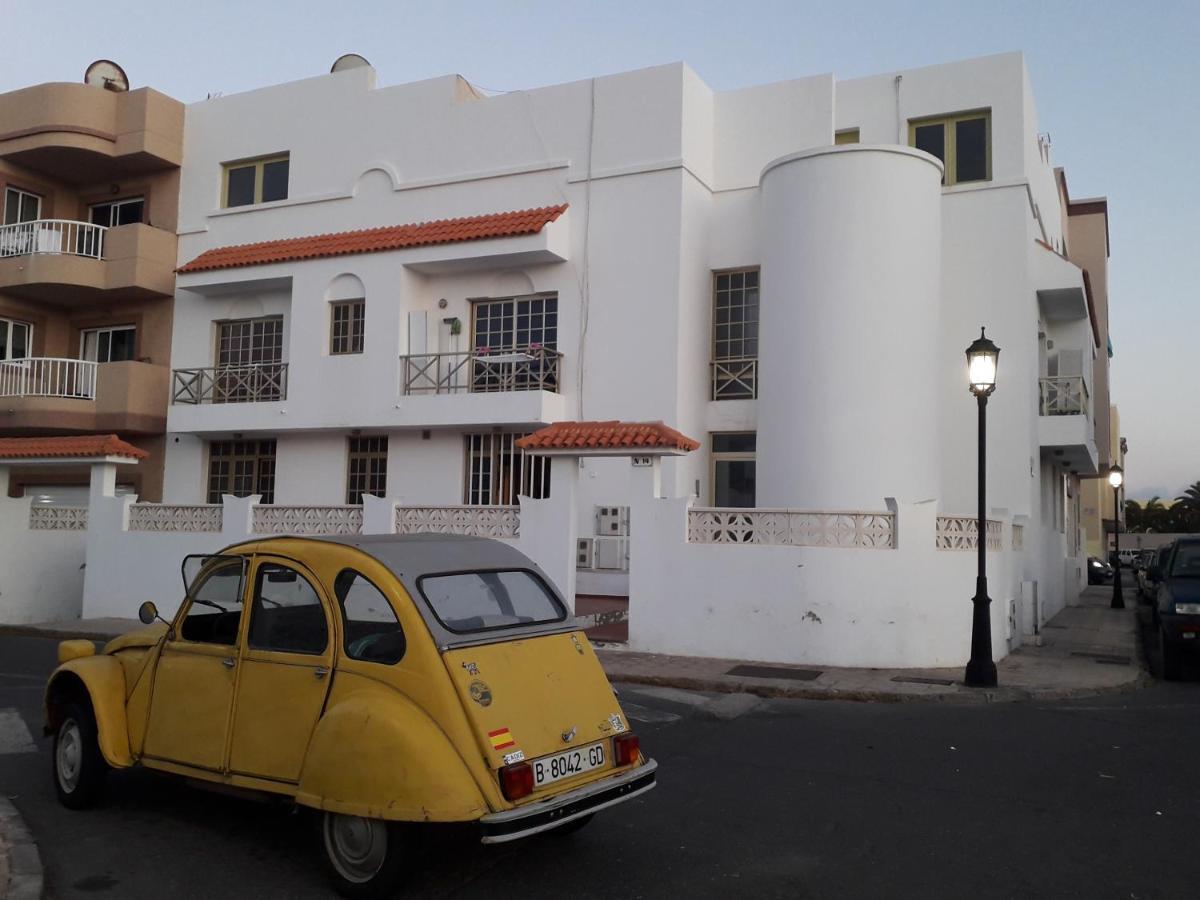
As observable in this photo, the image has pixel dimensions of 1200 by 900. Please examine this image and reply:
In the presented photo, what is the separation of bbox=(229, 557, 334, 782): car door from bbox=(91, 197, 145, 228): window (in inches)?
810

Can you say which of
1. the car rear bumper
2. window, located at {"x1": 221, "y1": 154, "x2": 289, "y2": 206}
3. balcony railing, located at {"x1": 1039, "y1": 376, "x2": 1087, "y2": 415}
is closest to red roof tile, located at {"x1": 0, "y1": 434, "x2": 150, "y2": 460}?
window, located at {"x1": 221, "y1": 154, "x2": 289, "y2": 206}

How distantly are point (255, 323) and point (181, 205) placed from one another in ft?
11.6

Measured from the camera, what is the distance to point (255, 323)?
21.9 meters

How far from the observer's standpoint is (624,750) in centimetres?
Answer: 561

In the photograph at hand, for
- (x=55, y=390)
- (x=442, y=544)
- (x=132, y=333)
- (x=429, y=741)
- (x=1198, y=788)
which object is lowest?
(x=1198, y=788)

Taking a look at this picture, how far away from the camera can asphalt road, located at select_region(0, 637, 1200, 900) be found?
5.26 metres

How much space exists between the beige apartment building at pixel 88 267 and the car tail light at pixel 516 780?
1902 centimetres

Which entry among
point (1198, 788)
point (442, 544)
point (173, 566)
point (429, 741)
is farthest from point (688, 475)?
point (429, 741)

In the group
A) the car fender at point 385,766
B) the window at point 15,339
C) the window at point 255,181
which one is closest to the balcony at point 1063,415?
the window at point 255,181

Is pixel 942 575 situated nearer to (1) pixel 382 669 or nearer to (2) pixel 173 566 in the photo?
(1) pixel 382 669

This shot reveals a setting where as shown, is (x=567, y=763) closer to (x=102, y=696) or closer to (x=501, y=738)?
(x=501, y=738)

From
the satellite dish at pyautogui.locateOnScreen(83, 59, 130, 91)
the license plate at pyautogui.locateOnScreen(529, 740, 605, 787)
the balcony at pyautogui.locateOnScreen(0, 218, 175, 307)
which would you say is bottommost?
the license plate at pyautogui.locateOnScreen(529, 740, 605, 787)

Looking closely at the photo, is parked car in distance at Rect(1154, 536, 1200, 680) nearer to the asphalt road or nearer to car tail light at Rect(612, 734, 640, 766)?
the asphalt road

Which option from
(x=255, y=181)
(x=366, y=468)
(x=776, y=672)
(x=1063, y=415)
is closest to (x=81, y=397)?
(x=255, y=181)
